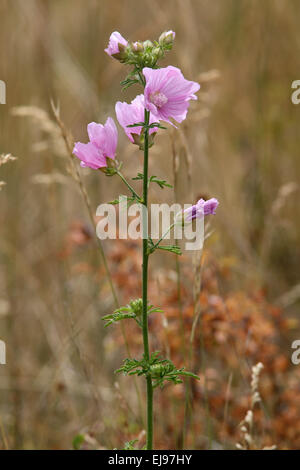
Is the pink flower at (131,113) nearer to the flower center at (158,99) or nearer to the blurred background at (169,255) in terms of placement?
the flower center at (158,99)

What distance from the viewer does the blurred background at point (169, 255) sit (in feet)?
7.55

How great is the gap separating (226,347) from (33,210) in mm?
1895

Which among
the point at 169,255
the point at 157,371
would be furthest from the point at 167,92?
the point at 169,255

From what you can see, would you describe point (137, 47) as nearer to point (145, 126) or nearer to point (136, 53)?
point (136, 53)

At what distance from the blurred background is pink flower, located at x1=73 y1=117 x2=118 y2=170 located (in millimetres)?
485

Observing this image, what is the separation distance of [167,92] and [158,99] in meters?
0.03

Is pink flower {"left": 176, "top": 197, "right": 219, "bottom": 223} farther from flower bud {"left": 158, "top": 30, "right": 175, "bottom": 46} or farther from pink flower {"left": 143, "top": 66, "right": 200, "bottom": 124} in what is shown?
flower bud {"left": 158, "top": 30, "right": 175, "bottom": 46}

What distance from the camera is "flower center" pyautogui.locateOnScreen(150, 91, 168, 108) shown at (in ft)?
3.85

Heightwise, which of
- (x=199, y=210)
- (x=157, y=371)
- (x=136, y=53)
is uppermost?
(x=136, y=53)

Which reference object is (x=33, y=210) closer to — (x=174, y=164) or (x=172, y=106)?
(x=174, y=164)

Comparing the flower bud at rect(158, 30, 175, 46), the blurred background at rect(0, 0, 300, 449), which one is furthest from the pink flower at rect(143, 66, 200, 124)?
the blurred background at rect(0, 0, 300, 449)

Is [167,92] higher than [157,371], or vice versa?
[167,92]

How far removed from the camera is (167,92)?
1.20 meters
